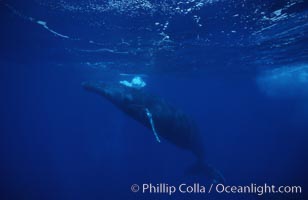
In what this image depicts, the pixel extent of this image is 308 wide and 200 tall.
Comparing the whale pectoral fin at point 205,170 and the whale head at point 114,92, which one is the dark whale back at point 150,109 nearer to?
the whale head at point 114,92

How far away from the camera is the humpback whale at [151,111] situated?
42.8ft

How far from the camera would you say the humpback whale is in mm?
13055

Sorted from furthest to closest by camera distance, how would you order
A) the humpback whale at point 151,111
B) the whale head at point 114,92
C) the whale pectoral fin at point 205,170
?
the whale pectoral fin at point 205,170
the humpback whale at point 151,111
the whale head at point 114,92

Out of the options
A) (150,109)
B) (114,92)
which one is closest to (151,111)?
(150,109)

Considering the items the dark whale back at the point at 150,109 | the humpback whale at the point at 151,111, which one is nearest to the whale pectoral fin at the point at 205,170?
the humpback whale at the point at 151,111

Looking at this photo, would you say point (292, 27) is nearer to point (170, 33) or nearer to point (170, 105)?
point (170, 33)

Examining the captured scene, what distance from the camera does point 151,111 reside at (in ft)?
44.5

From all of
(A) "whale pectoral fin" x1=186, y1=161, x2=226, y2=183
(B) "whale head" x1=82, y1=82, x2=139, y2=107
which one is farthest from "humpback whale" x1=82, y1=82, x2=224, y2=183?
(A) "whale pectoral fin" x1=186, y1=161, x2=226, y2=183

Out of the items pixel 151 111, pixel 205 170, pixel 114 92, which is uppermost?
pixel 114 92

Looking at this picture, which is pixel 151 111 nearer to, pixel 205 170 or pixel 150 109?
pixel 150 109

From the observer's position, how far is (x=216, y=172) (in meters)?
19.4

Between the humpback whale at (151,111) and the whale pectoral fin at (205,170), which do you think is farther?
the whale pectoral fin at (205,170)

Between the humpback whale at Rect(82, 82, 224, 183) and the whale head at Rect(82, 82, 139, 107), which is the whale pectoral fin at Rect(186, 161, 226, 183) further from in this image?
the whale head at Rect(82, 82, 139, 107)

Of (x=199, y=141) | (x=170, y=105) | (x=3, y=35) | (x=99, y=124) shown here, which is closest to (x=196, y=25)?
(x=170, y=105)
